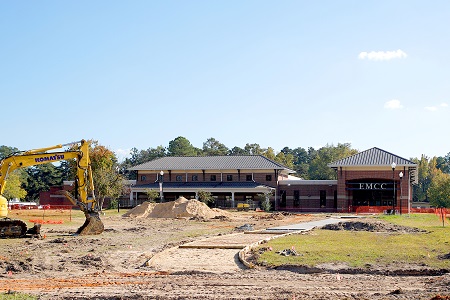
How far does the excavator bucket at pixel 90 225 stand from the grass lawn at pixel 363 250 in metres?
10.3

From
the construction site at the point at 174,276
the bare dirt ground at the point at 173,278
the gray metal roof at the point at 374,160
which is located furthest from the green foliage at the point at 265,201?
the bare dirt ground at the point at 173,278

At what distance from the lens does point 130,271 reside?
57.1 feet

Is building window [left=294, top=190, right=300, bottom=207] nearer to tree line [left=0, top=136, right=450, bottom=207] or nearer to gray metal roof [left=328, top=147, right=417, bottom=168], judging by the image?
gray metal roof [left=328, top=147, right=417, bottom=168]

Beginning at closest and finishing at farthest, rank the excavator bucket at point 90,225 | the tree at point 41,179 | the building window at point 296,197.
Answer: the excavator bucket at point 90,225 → the building window at point 296,197 → the tree at point 41,179

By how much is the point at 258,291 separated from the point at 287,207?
59.2m

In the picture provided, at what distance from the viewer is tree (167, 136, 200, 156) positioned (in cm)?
11950

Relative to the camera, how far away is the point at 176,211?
168 ft

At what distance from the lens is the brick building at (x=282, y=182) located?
65.6 metres

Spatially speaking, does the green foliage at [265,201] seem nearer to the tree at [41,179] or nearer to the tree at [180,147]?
the tree at [41,179]

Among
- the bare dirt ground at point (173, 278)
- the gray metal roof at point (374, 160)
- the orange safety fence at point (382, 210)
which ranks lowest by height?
the bare dirt ground at point (173, 278)

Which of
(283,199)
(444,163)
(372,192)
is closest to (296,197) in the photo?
(283,199)

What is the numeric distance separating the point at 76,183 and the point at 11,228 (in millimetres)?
4027

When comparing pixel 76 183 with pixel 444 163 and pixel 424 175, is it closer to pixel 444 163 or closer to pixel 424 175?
pixel 424 175

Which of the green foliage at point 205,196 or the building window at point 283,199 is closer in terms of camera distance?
the green foliage at point 205,196
